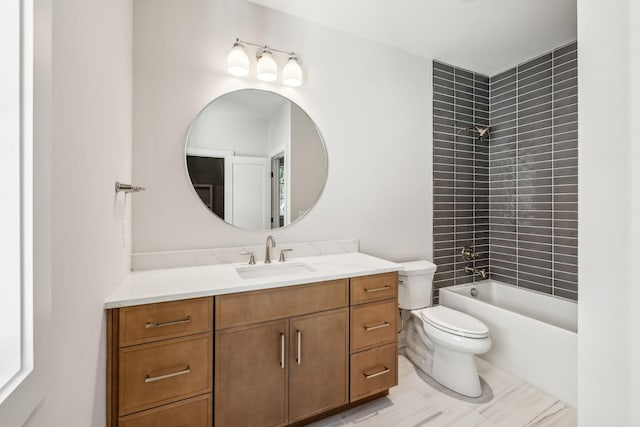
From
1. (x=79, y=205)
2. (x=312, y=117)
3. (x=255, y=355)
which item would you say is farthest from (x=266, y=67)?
(x=255, y=355)

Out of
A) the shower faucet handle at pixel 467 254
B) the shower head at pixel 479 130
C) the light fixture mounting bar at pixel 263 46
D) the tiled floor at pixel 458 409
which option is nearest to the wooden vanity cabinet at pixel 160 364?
the tiled floor at pixel 458 409

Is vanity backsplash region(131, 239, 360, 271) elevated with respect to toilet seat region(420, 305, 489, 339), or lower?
elevated

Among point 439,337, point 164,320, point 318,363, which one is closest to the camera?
point 164,320

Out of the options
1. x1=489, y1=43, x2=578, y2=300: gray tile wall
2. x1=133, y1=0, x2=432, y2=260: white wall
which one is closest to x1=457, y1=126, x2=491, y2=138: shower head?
x1=489, y1=43, x2=578, y2=300: gray tile wall

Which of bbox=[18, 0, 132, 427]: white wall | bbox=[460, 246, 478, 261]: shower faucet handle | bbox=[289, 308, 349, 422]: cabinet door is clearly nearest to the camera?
bbox=[18, 0, 132, 427]: white wall

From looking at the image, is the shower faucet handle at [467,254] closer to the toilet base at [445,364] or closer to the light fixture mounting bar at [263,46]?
the toilet base at [445,364]

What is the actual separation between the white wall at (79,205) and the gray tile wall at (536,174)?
3.05m

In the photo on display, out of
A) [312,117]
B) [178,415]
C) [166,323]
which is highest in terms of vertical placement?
[312,117]

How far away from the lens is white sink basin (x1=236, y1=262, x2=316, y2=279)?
1740mm

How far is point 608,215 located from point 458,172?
2.39 meters

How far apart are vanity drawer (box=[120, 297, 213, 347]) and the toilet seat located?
1.48 meters

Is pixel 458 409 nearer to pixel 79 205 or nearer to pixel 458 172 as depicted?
pixel 458 172

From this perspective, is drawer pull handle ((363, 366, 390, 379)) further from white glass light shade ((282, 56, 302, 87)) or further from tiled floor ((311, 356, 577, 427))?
white glass light shade ((282, 56, 302, 87))

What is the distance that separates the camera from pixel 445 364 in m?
1.93
